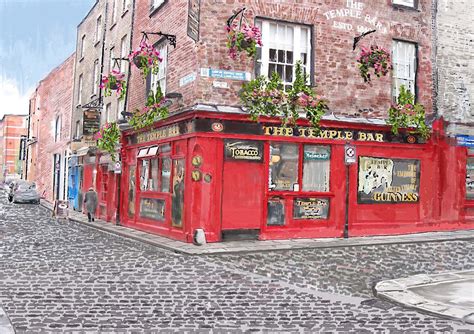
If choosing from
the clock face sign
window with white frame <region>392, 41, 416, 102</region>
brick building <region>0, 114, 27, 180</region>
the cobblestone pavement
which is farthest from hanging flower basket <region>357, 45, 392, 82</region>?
brick building <region>0, 114, 27, 180</region>

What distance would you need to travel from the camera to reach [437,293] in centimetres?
771

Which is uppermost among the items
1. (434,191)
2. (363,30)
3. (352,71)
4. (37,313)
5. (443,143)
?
(363,30)

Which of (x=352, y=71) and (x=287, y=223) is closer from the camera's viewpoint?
(x=287, y=223)

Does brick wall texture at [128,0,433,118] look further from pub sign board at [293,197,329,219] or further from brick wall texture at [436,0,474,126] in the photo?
pub sign board at [293,197,329,219]

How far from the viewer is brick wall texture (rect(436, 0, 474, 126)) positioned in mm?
16617

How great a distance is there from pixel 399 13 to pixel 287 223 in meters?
7.75

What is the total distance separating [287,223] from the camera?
1421cm

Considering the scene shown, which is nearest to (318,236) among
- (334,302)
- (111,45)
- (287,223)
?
(287,223)

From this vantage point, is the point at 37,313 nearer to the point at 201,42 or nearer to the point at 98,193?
the point at 201,42

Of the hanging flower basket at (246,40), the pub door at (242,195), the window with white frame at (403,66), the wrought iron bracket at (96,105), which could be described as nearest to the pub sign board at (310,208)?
the pub door at (242,195)

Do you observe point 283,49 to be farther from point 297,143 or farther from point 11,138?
point 11,138

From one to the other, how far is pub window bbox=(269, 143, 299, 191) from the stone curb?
9.06m

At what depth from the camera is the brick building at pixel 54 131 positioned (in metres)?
31.6

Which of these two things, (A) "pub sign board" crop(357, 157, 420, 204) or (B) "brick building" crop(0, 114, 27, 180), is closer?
(A) "pub sign board" crop(357, 157, 420, 204)
